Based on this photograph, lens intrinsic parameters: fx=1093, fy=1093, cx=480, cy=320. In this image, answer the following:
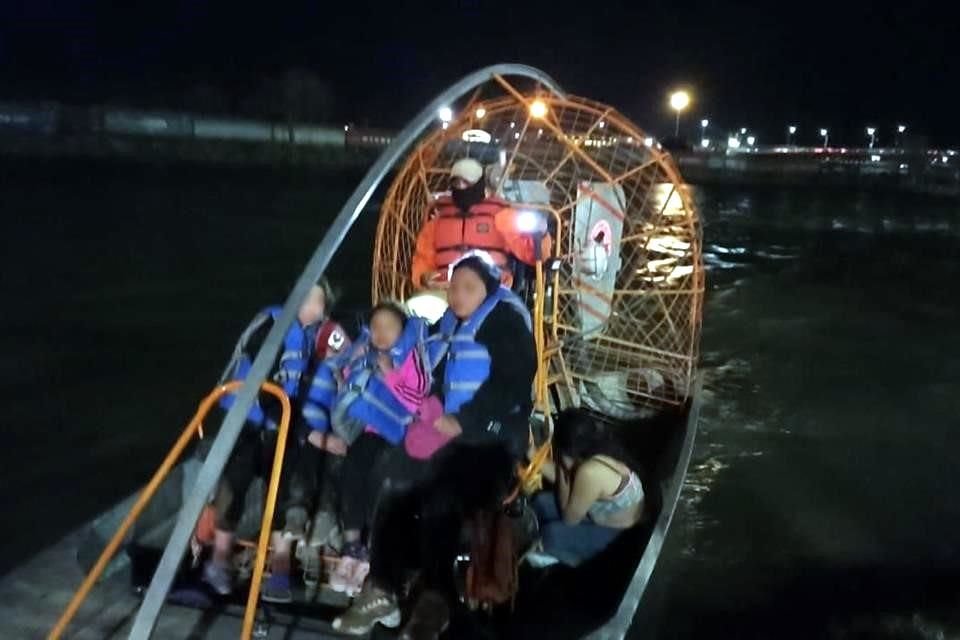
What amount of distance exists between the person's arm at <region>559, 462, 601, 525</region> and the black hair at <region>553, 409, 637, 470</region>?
87mm

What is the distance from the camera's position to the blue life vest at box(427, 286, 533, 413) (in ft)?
16.4

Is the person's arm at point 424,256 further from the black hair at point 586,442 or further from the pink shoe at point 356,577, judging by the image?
the pink shoe at point 356,577

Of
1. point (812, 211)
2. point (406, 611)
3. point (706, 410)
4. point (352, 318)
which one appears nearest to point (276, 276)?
point (706, 410)

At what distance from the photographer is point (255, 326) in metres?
5.02

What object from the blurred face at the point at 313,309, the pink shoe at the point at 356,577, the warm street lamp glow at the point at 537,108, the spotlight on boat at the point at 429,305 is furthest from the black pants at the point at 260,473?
the warm street lamp glow at the point at 537,108

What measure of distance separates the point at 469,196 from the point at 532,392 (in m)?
1.82

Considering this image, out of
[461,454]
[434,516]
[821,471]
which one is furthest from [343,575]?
[821,471]

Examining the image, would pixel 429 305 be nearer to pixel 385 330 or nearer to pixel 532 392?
pixel 532 392

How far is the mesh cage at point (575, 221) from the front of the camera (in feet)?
24.6

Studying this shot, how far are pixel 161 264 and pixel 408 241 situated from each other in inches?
470

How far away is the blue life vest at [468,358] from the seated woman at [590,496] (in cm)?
119

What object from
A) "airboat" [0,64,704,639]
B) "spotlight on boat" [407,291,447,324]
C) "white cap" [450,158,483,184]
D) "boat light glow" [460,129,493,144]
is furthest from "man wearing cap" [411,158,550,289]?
"boat light glow" [460,129,493,144]

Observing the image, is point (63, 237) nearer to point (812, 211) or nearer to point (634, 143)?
point (634, 143)

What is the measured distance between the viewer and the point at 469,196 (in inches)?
273
